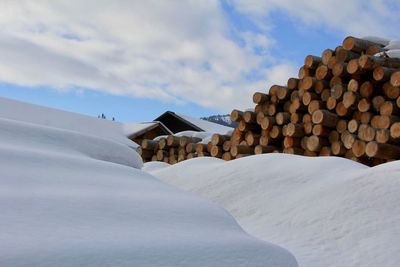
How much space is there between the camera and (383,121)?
580cm

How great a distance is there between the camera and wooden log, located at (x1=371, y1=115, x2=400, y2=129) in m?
5.72

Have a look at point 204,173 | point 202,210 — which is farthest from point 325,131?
point 202,210

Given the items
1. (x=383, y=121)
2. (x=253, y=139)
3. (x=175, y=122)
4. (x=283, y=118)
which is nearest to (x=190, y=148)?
(x=253, y=139)

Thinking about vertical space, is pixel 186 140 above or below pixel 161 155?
above

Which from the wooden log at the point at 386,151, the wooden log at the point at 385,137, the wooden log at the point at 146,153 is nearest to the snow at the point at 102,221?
the wooden log at the point at 386,151

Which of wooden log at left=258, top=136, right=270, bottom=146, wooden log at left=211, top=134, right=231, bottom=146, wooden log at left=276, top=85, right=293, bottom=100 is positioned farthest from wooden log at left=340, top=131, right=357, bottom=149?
wooden log at left=211, top=134, right=231, bottom=146

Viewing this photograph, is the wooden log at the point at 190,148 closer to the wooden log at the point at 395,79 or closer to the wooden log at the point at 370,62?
the wooden log at the point at 370,62

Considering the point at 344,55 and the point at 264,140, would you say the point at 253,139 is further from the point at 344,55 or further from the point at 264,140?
the point at 344,55

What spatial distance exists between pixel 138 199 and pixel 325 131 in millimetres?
5265

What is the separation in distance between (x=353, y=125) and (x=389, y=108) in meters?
0.57

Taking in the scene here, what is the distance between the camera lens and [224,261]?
1.37 meters

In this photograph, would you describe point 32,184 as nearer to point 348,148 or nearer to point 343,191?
point 343,191

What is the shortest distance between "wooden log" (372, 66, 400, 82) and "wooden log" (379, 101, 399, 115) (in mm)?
329

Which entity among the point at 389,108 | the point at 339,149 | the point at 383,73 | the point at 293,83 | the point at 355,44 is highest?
the point at 355,44
